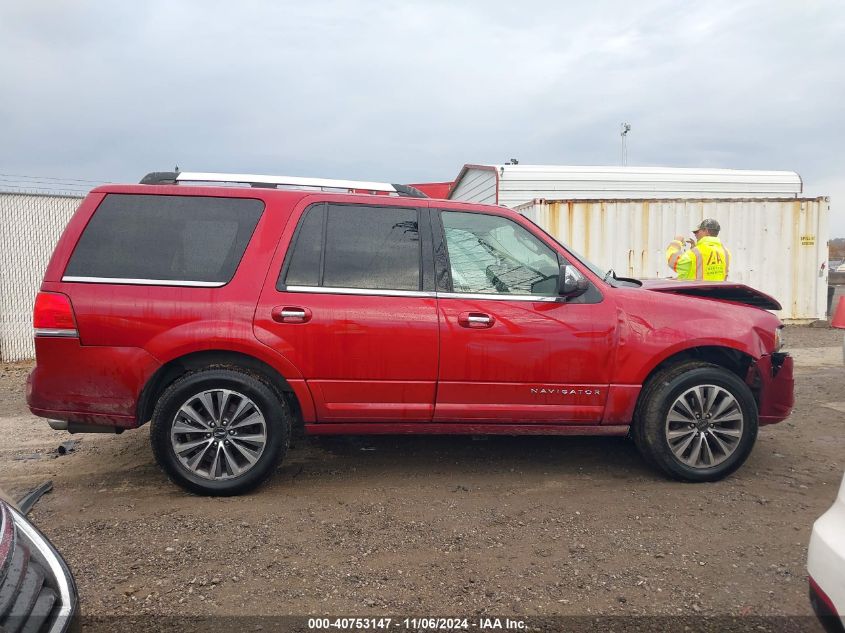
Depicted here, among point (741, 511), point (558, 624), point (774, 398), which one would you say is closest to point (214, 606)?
point (558, 624)

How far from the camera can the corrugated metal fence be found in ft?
29.3

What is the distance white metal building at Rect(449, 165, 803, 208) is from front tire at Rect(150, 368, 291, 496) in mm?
10858

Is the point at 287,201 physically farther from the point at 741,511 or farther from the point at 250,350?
the point at 741,511

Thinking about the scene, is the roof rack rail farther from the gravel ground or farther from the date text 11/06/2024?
the date text 11/06/2024

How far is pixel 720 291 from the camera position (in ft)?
14.0

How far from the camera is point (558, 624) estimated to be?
2.47 meters

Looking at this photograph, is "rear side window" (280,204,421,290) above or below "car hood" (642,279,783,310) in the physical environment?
above

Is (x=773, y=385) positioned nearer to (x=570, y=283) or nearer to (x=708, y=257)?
(x=570, y=283)

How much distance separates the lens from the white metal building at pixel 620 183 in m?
13.9

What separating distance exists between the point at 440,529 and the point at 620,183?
12784 mm

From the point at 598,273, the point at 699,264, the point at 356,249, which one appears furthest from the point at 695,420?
the point at 699,264

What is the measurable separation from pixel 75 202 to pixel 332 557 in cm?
829

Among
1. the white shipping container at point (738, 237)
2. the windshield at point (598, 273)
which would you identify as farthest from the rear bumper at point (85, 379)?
the white shipping container at point (738, 237)

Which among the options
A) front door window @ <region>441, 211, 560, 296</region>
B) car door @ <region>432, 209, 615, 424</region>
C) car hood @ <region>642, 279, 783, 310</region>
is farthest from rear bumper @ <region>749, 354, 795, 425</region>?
front door window @ <region>441, 211, 560, 296</region>
